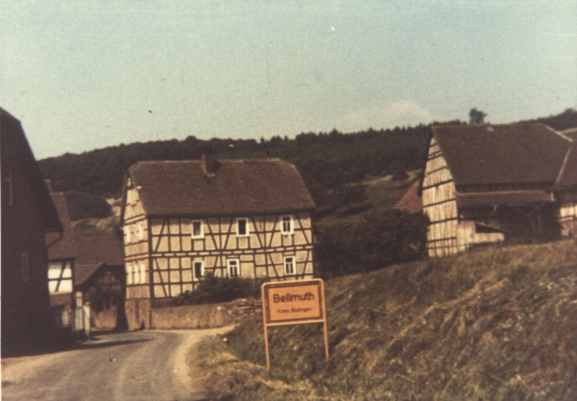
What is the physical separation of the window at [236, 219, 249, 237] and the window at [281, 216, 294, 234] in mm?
2506

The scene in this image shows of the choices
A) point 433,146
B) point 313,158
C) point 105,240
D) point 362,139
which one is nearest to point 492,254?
point 433,146

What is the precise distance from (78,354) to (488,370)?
60.9ft

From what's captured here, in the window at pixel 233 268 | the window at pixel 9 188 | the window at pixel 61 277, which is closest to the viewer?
the window at pixel 9 188

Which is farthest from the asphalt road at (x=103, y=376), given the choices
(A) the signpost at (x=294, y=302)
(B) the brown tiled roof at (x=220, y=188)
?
(B) the brown tiled roof at (x=220, y=188)

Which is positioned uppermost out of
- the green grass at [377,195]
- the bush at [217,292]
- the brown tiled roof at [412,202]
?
the green grass at [377,195]

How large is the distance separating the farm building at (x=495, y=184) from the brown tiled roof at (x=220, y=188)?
31.4 feet

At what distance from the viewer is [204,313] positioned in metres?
44.1

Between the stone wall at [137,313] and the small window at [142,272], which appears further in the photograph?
the small window at [142,272]

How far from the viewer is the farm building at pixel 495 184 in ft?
161

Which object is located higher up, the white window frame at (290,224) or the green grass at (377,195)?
the green grass at (377,195)

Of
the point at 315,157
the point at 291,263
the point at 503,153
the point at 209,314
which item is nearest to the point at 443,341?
the point at 209,314

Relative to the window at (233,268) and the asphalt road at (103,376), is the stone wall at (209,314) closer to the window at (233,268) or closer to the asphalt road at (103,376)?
the window at (233,268)

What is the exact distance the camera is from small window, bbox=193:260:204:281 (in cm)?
5594

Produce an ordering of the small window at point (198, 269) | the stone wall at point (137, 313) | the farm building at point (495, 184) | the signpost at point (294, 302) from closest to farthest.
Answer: the signpost at point (294, 302) → the farm building at point (495, 184) → the stone wall at point (137, 313) → the small window at point (198, 269)
